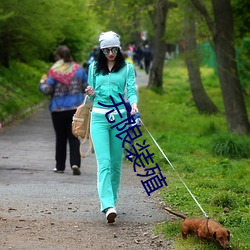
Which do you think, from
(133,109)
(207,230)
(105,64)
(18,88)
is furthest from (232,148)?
(18,88)

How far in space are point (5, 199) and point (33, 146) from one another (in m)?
6.19

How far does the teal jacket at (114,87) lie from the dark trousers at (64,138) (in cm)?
342

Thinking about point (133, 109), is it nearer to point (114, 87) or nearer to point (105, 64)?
point (114, 87)

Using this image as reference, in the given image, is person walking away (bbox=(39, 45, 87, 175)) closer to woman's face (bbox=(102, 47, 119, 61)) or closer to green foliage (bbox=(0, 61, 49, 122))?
woman's face (bbox=(102, 47, 119, 61))

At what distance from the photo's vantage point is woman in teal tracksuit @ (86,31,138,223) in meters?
7.45

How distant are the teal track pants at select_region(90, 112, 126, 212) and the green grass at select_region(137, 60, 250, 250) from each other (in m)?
0.62

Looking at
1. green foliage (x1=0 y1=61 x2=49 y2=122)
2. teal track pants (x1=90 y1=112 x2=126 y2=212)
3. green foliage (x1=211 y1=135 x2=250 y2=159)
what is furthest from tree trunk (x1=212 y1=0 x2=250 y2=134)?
teal track pants (x1=90 y1=112 x2=126 y2=212)

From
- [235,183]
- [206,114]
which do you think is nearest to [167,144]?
[235,183]

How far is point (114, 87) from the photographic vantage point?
7.55 metres

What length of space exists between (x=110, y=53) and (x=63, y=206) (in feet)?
6.07

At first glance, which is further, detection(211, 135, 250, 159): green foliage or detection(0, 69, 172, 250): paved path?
detection(211, 135, 250, 159): green foliage

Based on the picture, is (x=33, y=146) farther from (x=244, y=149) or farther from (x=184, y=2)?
(x=184, y=2)

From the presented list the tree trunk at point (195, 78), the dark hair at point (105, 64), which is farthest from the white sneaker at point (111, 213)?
the tree trunk at point (195, 78)

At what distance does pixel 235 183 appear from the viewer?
32.1 ft
